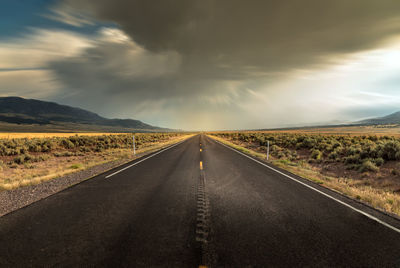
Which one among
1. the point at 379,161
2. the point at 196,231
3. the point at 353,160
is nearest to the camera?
the point at 196,231

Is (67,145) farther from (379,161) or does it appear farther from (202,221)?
(379,161)

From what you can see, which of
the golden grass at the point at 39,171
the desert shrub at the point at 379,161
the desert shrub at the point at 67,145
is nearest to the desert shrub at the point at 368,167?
the desert shrub at the point at 379,161

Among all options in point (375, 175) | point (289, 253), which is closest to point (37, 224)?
point (289, 253)

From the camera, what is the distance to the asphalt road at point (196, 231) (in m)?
2.65

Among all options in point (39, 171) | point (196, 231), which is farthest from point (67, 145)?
point (196, 231)

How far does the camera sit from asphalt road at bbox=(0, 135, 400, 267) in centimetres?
265

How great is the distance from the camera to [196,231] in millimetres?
3346

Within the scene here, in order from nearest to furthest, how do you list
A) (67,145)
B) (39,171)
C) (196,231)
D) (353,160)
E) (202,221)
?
(196,231) < (202,221) < (39,171) < (353,160) < (67,145)

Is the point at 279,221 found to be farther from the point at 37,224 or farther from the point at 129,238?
the point at 37,224

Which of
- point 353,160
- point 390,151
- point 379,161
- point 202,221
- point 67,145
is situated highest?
point 390,151

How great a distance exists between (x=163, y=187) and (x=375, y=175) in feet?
34.8

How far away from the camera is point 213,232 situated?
3324mm

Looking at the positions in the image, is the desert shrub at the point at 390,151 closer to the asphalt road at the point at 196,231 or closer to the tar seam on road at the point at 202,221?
the asphalt road at the point at 196,231

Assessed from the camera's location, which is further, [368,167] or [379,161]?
[379,161]
